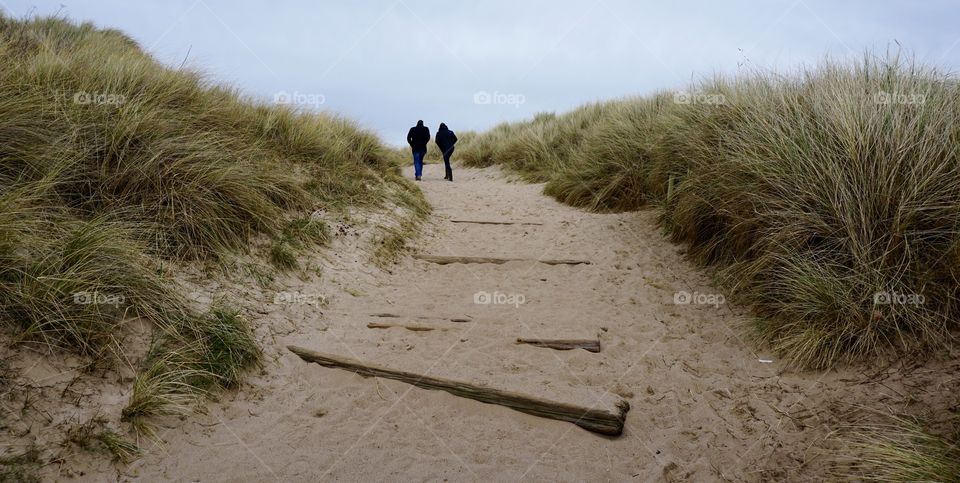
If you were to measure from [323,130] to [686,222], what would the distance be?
527cm

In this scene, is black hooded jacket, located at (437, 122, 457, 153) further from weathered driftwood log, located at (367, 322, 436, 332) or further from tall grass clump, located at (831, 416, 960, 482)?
tall grass clump, located at (831, 416, 960, 482)

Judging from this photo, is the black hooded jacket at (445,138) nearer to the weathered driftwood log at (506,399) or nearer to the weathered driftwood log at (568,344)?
the weathered driftwood log at (568,344)

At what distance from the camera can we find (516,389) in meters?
3.33

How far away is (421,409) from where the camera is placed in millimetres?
3307

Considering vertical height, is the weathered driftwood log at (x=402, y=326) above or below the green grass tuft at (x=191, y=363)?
below

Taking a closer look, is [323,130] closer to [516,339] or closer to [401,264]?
[401,264]

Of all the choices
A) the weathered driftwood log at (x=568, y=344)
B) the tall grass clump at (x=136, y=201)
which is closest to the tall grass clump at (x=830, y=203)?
the weathered driftwood log at (x=568, y=344)

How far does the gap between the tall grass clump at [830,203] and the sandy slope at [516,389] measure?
1.05ft

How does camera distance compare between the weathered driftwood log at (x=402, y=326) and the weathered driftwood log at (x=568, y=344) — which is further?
the weathered driftwood log at (x=402, y=326)

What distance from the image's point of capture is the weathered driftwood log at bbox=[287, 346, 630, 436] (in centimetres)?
307

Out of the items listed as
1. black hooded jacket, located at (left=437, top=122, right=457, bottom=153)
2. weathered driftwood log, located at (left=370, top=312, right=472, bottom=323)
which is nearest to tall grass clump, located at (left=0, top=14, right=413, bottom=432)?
weathered driftwood log, located at (left=370, top=312, right=472, bottom=323)

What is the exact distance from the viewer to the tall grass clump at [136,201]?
2.92 meters

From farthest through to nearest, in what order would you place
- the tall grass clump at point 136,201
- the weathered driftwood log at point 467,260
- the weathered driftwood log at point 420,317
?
the weathered driftwood log at point 467,260, the weathered driftwood log at point 420,317, the tall grass clump at point 136,201

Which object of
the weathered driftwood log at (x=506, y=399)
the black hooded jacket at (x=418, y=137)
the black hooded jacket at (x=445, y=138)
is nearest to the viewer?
the weathered driftwood log at (x=506, y=399)
